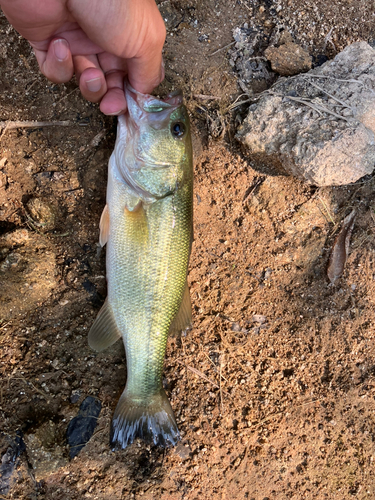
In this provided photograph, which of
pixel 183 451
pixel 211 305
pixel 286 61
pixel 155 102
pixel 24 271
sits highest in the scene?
pixel 155 102

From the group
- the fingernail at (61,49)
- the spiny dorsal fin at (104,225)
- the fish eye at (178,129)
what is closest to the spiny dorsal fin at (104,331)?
the spiny dorsal fin at (104,225)

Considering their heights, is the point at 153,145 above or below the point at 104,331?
above

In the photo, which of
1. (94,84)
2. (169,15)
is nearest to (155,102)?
(94,84)

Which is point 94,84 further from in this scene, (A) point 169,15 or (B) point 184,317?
(B) point 184,317

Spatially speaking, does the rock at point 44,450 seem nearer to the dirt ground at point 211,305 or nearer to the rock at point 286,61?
the dirt ground at point 211,305

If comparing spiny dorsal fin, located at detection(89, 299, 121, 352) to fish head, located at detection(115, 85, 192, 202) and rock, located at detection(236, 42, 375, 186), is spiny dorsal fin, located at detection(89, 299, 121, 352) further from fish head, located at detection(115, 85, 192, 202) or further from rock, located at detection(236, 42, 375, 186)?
rock, located at detection(236, 42, 375, 186)
